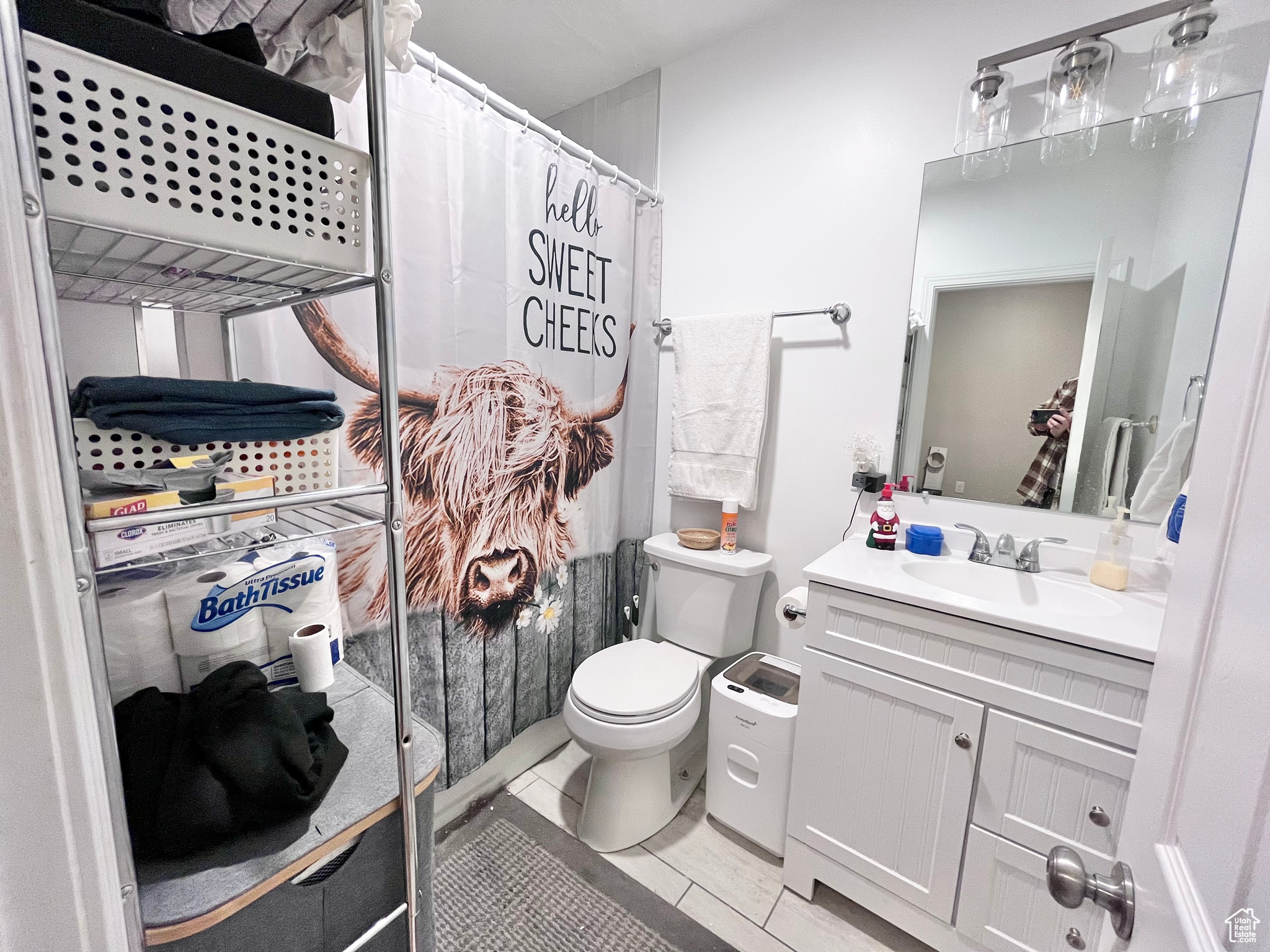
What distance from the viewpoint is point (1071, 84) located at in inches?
46.9

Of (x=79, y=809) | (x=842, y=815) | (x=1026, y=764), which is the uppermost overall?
(x=79, y=809)

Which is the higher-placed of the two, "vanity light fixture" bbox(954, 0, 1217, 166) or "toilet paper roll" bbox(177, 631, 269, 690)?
"vanity light fixture" bbox(954, 0, 1217, 166)

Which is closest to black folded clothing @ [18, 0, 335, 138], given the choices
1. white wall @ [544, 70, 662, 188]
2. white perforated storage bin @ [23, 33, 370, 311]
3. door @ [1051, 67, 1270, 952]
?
white perforated storage bin @ [23, 33, 370, 311]

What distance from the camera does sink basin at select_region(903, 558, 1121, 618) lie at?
1.13 metres

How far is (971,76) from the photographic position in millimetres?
1331

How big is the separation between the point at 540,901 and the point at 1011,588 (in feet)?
4.69

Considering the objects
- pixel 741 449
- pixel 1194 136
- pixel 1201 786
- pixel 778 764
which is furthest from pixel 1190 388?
pixel 778 764

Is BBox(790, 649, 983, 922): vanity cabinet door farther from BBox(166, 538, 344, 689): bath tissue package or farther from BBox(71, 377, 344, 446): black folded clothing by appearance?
BBox(71, 377, 344, 446): black folded clothing

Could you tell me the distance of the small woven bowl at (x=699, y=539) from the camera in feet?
5.81

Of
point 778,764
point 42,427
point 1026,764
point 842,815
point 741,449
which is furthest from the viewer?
point 741,449

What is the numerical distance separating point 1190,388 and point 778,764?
1324mm

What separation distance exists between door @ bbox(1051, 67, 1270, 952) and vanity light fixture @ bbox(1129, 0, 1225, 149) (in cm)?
107

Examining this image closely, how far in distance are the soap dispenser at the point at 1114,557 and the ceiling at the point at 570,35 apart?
170 centimetres

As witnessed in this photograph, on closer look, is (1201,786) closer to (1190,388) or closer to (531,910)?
(1190,388)
